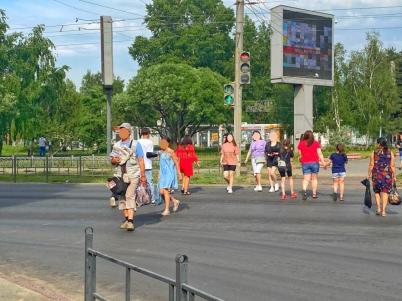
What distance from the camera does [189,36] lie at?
84.3 m

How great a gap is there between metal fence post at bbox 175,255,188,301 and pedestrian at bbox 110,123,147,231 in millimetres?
7728

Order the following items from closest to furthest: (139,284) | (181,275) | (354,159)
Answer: (181,275) < (139,284) < (354,159)

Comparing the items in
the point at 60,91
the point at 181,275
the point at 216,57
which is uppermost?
the point at 216,57

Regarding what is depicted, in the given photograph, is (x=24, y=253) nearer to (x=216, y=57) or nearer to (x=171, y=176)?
(x=171, y=176)

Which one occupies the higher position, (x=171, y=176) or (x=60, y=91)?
(x=60, y=91)

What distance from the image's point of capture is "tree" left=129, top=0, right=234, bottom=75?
8494cm

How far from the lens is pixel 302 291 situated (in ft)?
23.9

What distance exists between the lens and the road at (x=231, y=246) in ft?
24.5

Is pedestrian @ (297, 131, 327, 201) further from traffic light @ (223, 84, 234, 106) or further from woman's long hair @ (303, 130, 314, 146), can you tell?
traffic light @ (223, 84, 234, 106)

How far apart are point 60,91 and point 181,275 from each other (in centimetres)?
5224

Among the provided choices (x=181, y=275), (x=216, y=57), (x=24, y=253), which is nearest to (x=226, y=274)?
(x=24, y=253)

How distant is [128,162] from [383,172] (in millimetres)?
5268

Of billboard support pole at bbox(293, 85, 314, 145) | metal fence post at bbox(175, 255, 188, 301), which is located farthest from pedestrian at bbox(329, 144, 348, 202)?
billboard support pole at bbox(293, 85, 314, 145)

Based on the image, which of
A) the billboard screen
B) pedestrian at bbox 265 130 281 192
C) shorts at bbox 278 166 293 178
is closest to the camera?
shorts at bbox 278 166 293 178
